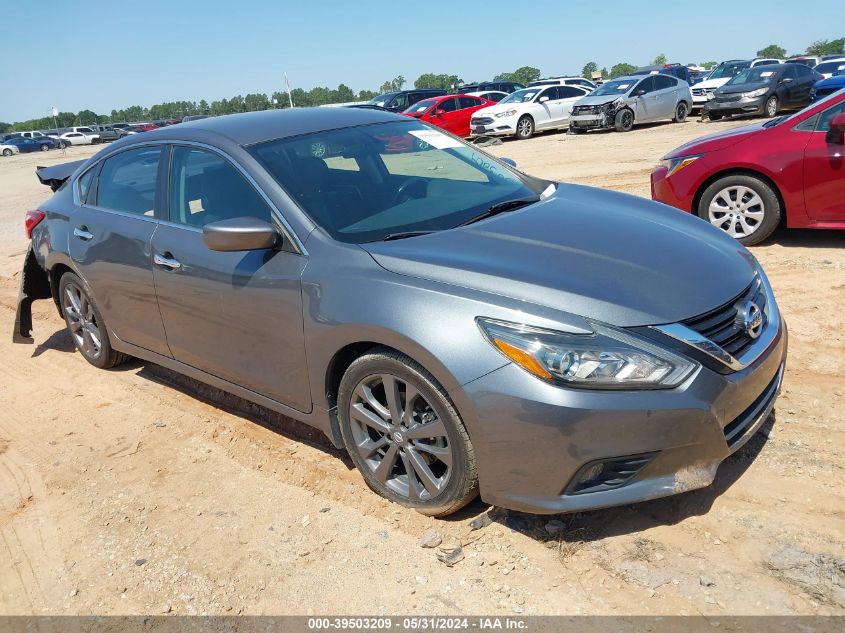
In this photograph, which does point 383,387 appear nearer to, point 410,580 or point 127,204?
point 410,580

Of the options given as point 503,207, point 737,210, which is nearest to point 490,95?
point 737,210

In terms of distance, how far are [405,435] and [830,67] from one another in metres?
27.8

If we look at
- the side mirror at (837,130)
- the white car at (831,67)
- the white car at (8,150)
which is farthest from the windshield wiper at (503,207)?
the white car at (8,150)

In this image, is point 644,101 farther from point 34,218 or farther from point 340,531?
point 340,531

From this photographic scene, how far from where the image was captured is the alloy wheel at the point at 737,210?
6.57m

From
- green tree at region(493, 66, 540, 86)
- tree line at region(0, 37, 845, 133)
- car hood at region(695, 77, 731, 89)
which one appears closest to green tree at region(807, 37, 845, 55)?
tree line at region(0, 37, 845, 133)

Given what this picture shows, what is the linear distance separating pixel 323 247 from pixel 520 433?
1.26m

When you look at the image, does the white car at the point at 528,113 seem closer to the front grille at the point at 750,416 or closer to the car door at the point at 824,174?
the car door at the point at 824,174

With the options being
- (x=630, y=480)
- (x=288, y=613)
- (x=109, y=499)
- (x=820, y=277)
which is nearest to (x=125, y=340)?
(x=109, y=499)

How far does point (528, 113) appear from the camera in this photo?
22516mm

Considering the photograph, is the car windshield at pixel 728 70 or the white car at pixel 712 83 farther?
the car windshield at pixel 728 70

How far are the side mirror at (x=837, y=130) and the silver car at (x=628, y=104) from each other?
15442 millimetres

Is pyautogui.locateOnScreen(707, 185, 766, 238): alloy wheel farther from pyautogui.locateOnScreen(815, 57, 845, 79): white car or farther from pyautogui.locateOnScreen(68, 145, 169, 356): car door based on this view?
pyautogui.locateOnScreen(815, 57, 845, 79): white car

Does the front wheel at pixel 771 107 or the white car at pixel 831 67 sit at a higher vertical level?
the white car at pixel 831 67
